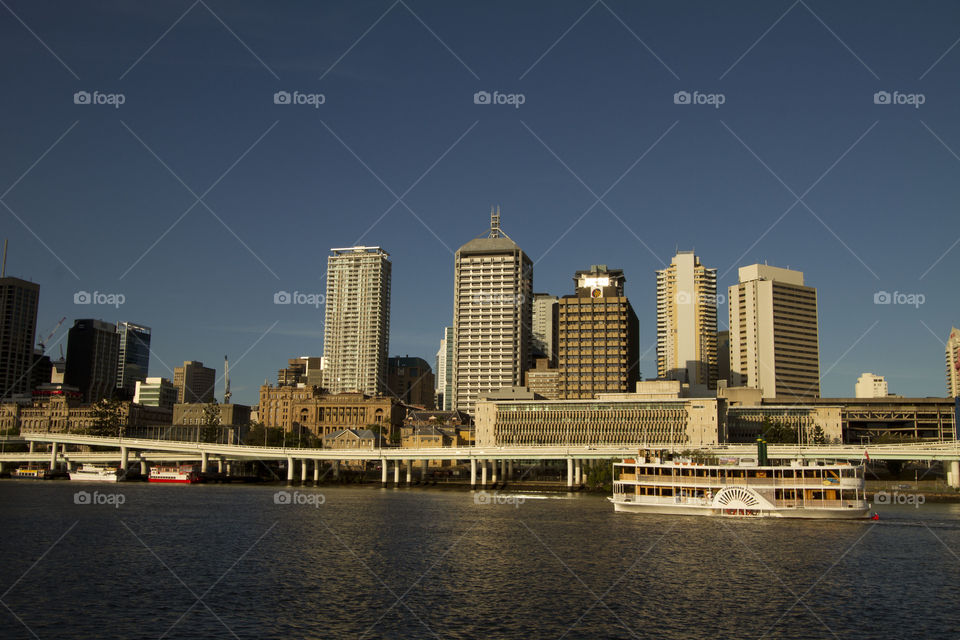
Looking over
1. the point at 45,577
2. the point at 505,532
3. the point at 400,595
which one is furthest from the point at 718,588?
the point at 45,577

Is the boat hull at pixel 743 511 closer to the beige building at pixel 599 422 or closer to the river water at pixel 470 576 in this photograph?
the river water at pixel 470 576

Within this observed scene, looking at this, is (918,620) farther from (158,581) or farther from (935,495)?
(935,495)

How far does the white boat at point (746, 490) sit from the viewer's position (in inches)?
3440

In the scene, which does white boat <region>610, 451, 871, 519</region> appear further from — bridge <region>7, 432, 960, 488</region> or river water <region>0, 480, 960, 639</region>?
bridge <region>7, 432, 960, 488</region>

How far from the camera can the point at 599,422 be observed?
619 ft

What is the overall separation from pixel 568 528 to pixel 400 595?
34.0m

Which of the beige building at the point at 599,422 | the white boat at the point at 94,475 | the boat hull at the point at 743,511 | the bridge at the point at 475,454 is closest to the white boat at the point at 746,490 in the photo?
the boat hull at the point at 743,511

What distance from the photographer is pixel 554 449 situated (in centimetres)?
14425

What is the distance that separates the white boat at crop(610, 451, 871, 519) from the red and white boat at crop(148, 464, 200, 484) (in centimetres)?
9903

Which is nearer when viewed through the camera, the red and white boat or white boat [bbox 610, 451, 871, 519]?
white boat [bbox 610, 451, 871, 519]

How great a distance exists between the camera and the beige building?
7151 inches

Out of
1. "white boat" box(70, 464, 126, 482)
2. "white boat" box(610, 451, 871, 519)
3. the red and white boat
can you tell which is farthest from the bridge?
"white boat" box(70, 464, 126, 482)

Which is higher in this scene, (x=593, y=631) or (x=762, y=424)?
(x=762, y=424)

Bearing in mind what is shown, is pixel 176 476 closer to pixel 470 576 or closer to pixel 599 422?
pixel 599 422
